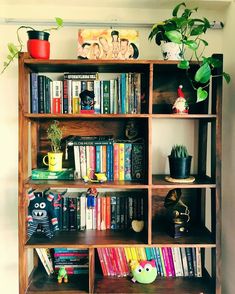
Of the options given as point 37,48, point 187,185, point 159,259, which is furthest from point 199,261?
point 37,48

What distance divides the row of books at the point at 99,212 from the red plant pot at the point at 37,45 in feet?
2.59

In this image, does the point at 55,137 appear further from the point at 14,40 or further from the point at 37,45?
the point at 14,40

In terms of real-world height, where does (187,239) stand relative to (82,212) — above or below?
below

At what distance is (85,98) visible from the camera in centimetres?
170

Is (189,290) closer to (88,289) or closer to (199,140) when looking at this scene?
(88,289)

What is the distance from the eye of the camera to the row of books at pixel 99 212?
183 centimetres

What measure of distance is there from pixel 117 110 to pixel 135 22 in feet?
1.94

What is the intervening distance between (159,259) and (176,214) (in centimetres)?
30

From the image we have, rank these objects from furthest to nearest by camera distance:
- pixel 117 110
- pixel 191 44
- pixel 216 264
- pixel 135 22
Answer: pixel 135 22, pixel 117 110, pixel 216 264, pixel 191 44

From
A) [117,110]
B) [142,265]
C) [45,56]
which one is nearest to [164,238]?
[142,265]

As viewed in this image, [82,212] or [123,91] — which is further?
[82,212]

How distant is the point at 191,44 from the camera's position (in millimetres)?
1525

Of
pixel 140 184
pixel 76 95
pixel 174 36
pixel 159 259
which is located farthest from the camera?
pixel 159 259

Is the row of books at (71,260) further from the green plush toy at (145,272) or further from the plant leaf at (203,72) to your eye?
the plant leaf at (203,72)
